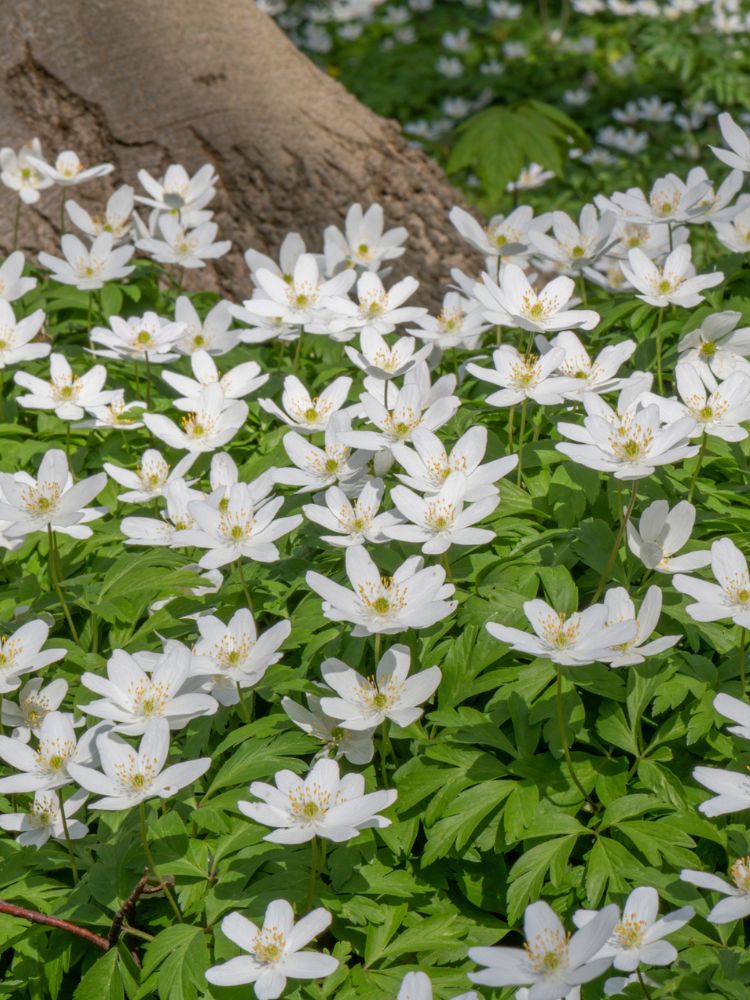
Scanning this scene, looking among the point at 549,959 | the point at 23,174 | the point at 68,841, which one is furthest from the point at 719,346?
the point at 23,174

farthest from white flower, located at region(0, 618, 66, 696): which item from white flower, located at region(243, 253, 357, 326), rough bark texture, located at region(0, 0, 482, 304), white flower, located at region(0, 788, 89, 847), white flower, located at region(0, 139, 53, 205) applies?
rough bark texture, located at region(0, 0, 482, 304)

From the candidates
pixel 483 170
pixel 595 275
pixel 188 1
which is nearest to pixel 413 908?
pixel 595 275

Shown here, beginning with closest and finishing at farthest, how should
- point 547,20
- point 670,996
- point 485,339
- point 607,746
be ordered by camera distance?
point 670,996 < point 607,746 < point 485,339 < point 547,20

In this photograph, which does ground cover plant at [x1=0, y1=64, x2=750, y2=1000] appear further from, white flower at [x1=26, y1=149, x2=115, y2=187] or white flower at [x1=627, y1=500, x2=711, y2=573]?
white flower at [x1=26, y1=149, x2=115, y2=187]

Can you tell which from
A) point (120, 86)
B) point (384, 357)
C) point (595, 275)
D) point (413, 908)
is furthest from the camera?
point (120, 86)

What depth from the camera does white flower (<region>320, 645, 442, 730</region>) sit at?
230 centimetres

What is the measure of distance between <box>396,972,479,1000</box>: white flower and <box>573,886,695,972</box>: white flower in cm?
24

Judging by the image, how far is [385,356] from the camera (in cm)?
310

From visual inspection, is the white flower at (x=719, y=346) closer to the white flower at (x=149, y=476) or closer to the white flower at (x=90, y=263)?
the white flower at (x=149, y=476)

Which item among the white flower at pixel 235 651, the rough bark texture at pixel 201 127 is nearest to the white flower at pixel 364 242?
the rough bark texture at pixel 201 127

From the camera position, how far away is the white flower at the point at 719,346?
113 inches

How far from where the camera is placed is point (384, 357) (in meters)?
3.09

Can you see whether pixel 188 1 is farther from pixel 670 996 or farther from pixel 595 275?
pixel 670 996

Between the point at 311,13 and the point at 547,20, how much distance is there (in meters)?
2.17
